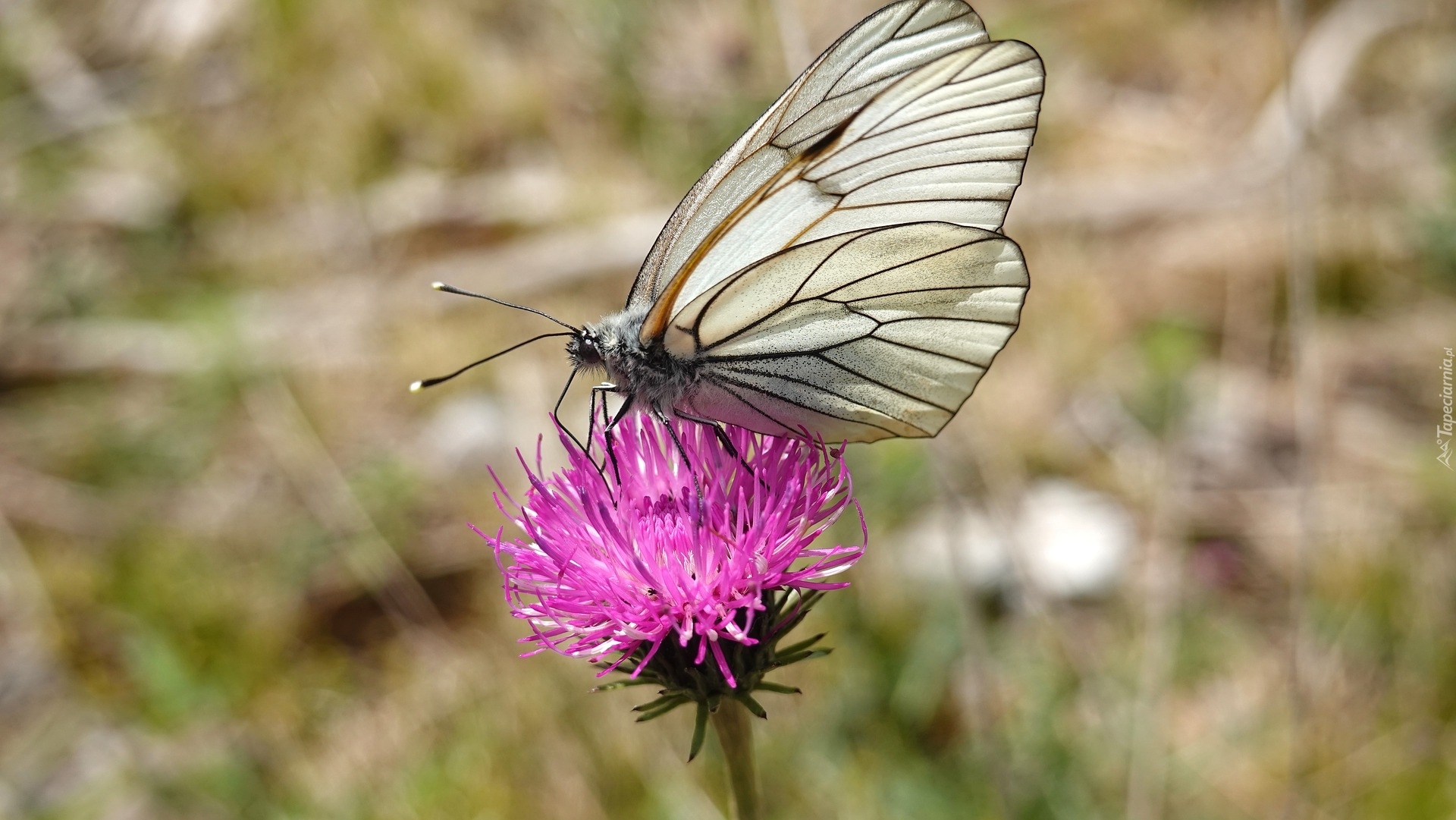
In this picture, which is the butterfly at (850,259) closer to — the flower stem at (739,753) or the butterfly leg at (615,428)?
the butterfly leg at (615,428)

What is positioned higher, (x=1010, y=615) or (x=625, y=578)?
(x=625, y=578)

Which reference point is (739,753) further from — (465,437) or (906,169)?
(465,437)

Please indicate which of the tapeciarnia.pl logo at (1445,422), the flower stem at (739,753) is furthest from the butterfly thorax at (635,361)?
the tapeciarnia.pl logo at (1445,422)

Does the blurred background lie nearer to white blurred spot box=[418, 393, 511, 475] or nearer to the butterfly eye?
white blurred spot box=[418, 393, 511, 475]

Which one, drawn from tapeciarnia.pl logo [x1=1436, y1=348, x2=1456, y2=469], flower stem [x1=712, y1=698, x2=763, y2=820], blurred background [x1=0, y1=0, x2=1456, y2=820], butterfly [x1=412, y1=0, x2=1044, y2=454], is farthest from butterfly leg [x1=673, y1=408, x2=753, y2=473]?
tapeciarnia.pl logo [x1=1436, y1=348, x2=1456, y2=469]

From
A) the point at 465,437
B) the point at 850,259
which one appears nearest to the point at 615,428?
the point at 850,259

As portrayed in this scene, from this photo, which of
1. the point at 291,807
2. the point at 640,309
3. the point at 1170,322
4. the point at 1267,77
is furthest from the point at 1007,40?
the point at 1267,77

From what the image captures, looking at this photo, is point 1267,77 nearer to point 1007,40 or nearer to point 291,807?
point 1007,40
